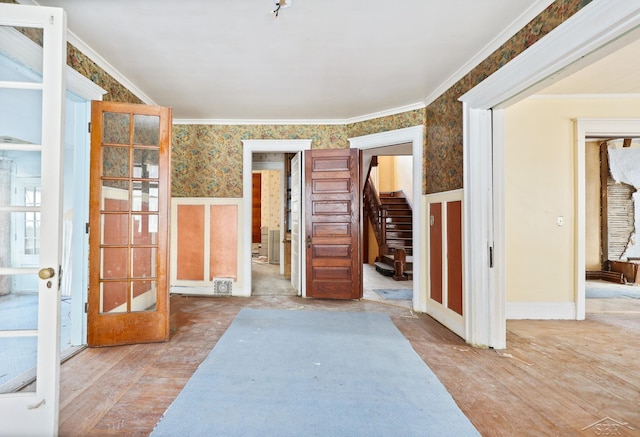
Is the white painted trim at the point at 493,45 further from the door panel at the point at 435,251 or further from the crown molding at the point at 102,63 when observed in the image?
the crown molding at the point at 102,63

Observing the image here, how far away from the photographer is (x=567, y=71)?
2.09m

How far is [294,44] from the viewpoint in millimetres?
2586

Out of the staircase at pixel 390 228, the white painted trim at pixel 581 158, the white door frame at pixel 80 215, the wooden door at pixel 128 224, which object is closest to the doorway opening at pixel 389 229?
the staircase at pixel 390 228

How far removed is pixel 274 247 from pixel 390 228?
307cm

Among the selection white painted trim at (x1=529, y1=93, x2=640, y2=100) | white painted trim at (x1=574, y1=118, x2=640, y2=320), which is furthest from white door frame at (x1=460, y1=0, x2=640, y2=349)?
white painted trim at (x1=574, y1=118, x2=640, y2=320)

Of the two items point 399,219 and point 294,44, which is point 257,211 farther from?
point 294,44

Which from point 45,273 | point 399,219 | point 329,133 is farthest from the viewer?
point 399,219

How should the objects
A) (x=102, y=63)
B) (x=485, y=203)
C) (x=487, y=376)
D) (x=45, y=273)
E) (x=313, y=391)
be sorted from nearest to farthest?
(x=45, y=273)
(x=313, y=391)
(x=487, y=376)
(x=485, y=203)
(x=102, y=63)

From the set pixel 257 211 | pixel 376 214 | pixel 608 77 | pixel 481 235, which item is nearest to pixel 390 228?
pixel 376 214

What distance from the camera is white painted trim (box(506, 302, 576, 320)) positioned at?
12.0 ft

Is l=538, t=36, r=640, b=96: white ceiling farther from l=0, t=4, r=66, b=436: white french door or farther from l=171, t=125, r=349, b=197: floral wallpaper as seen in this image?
l=0, t=4, r=66, b=436: white french door

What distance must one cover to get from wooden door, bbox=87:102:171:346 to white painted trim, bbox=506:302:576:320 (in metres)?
3.79

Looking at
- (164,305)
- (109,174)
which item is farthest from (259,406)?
(109,174)

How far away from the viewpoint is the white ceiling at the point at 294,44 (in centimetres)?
216
